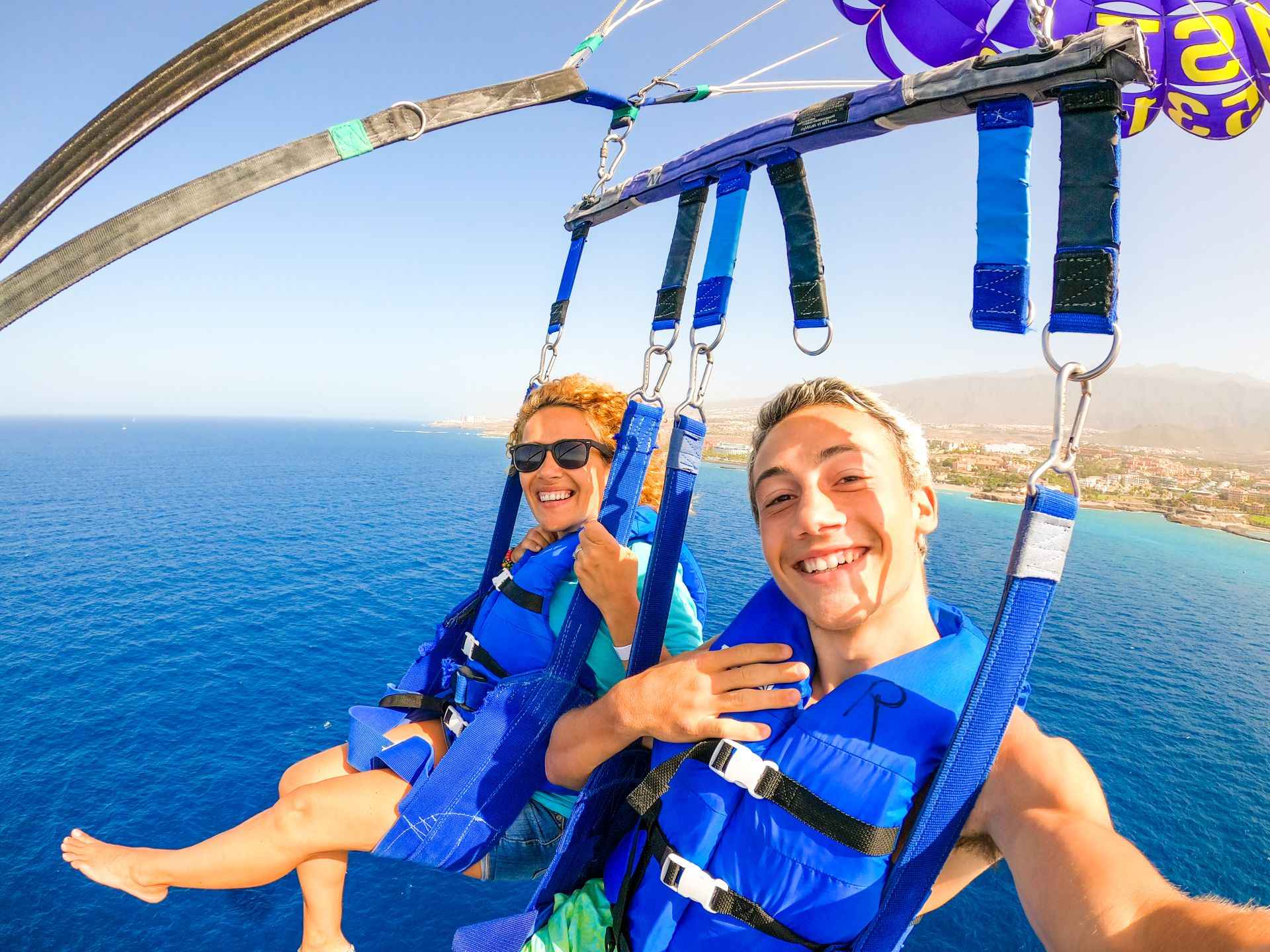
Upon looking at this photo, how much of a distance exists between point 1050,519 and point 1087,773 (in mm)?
599

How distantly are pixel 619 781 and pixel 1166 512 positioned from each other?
311 feet

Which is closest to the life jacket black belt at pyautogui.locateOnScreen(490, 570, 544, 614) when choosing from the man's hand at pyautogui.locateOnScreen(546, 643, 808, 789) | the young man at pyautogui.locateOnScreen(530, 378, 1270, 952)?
the young man at pyautogui.locateOnScreen(530, 378, 1270, 952)

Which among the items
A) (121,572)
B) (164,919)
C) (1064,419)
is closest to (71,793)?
(164,919)

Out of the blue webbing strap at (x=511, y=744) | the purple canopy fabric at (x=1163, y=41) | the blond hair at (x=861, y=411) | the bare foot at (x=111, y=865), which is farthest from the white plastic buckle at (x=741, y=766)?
the purple canopy fabric at (x=1163, y=41)

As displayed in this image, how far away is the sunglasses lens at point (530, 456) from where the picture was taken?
3.17 metres

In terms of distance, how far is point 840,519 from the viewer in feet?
5.61

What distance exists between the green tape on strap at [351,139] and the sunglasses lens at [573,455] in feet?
6.17

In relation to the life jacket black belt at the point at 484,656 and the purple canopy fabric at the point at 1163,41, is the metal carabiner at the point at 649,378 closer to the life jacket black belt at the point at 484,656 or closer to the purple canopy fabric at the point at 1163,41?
the life jacket black belt at the point at 484,656

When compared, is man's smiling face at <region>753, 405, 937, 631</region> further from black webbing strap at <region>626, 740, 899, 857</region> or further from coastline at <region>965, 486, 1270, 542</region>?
coastline at <region>965, 486, 1270, 542</region>

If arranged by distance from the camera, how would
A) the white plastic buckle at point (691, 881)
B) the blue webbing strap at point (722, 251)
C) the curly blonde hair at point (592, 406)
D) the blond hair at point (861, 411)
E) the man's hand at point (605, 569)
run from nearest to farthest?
1. the white plastic buckle at point (691, 881)
2. the blond hair at point (861, 411)
3. the blue webbing strap at point (722, 251)
4. the man's hand at point (605, 569)
5. the curly blonde hair at point (592, 406)

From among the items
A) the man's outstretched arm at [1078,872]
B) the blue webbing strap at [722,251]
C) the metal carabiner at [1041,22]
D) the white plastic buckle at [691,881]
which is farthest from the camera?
the blue webbing strap at [722,251]

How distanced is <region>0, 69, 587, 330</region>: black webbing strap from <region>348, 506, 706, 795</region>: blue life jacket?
180 centimetres

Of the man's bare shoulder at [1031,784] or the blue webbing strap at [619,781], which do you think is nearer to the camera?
the man's bare shoulder at [1031,784]

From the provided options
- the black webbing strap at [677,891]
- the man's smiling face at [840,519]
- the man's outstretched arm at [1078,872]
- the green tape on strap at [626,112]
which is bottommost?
the black webbing strap at [677,891]
